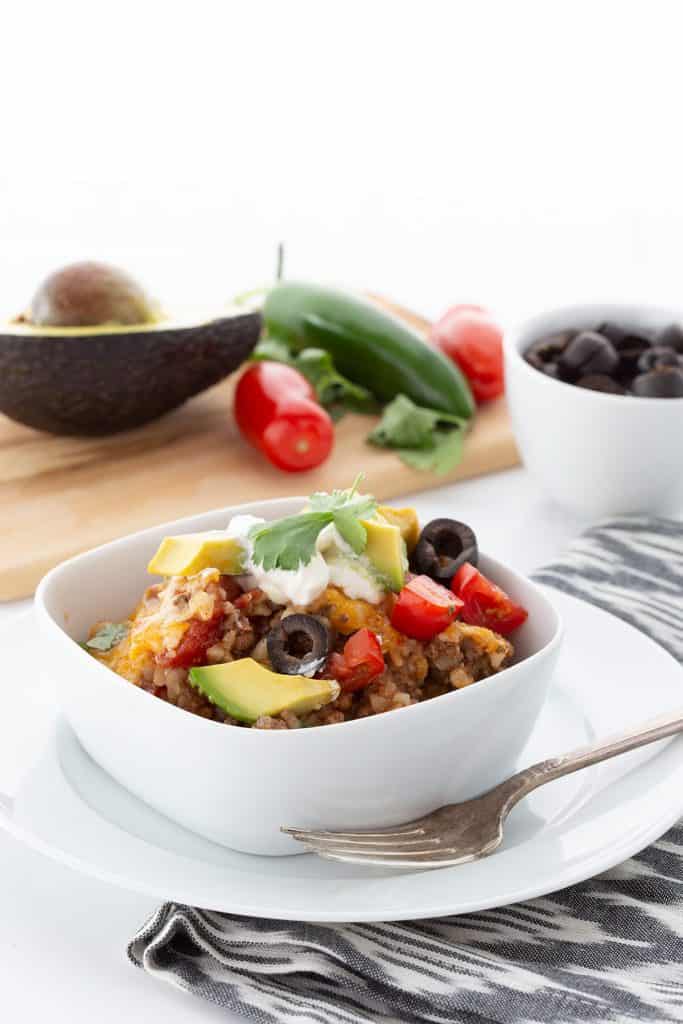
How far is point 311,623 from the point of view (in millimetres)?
2045

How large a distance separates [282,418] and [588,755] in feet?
5.52

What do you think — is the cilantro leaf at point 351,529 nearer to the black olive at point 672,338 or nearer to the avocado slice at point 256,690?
the avocado slice at point 256,690

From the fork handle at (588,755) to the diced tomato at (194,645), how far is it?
0.50 m

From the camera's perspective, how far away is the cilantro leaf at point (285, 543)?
2.10 metres

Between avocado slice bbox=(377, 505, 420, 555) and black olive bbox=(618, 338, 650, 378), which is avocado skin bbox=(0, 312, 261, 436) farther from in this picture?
avocado slice bbox=(377, 505, 420, 555)

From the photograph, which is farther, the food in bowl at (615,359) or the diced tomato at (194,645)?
the food in bowl at (615,359)

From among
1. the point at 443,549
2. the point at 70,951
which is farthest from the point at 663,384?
the point at 70,951

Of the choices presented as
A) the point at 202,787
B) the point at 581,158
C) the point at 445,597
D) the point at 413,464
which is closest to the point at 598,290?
the point at 581,158

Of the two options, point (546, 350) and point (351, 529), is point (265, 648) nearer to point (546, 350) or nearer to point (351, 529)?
point (351, 529)

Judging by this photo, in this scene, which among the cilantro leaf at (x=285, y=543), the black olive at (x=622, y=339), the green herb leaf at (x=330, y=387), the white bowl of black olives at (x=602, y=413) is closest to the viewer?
the cilantro leaf at (x=285, y=543)

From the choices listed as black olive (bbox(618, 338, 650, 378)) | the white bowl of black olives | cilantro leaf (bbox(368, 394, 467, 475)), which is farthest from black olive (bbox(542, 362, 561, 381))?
cilantro leaf (bbox(368, 394, 467, 475))

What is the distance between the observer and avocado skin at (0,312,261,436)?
3521mm

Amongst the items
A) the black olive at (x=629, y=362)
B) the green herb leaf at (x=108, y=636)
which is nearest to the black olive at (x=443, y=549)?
the green herb leaf at (x=108, y=636)

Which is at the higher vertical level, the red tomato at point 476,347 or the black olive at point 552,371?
the black olive at point 552,371
